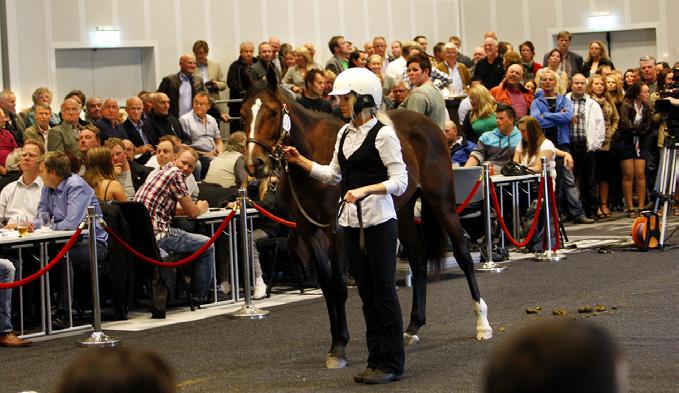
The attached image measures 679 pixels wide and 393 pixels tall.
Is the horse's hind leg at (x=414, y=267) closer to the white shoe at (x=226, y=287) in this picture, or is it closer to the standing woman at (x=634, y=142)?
the white shoe at (x=226, y=287)

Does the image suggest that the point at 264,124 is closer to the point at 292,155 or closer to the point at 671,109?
the point at 292,155

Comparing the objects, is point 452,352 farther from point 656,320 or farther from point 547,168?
point 547,168

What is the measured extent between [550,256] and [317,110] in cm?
309

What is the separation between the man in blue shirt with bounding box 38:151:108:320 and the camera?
9.45 meters

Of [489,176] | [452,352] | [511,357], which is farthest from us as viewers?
[489,176]

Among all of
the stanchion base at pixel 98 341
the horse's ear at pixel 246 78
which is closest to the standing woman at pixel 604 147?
the stanchion base at pixel 98 341

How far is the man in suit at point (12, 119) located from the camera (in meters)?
13.4

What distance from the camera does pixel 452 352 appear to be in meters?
7.39

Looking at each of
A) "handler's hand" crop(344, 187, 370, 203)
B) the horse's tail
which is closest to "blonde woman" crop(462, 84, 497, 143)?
the horse's tail

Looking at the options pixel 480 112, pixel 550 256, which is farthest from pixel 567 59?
pixel 550 256

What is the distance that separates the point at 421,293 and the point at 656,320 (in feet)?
5.45

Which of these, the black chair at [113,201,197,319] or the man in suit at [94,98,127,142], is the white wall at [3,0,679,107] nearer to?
the man in suit at [94,98,127,142]

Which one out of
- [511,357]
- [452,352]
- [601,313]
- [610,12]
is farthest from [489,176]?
[610,12]

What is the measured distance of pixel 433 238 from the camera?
8.36m
